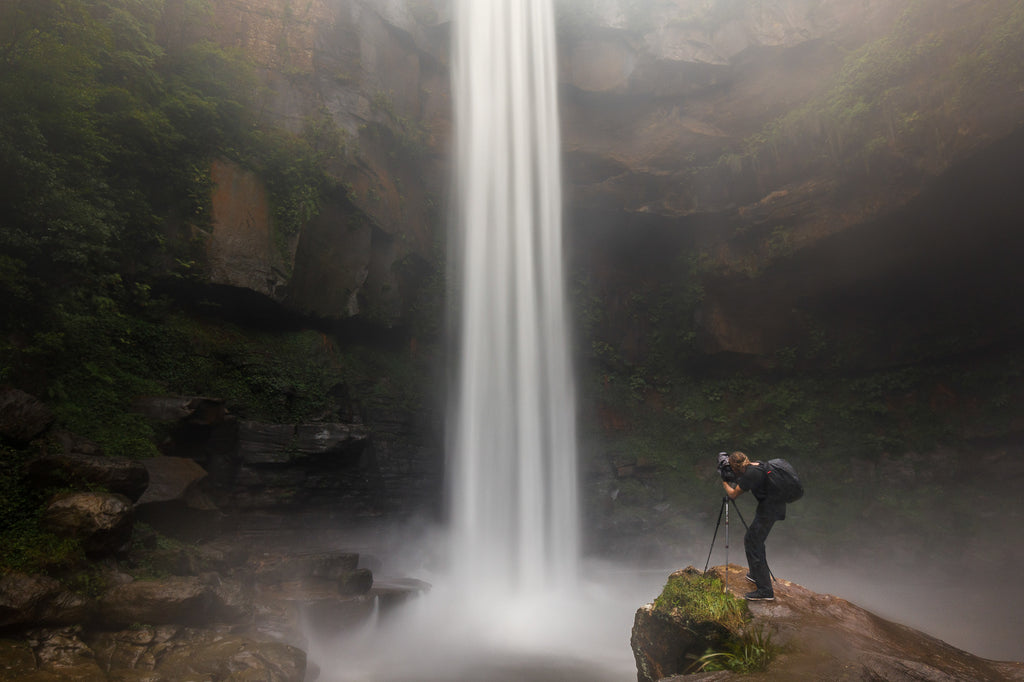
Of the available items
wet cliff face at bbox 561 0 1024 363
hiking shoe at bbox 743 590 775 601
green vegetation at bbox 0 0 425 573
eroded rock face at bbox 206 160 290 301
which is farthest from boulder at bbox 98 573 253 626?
wet cliff face at bbox 561 0 1024 363

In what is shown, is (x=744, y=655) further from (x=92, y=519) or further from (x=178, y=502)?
(x=178, y=502)

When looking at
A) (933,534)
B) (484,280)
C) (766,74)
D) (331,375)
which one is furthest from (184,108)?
(933,534)

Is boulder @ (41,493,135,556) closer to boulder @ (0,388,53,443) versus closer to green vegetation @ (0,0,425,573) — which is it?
green vegetation @ (0,0,425,573)

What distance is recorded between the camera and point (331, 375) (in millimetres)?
13227

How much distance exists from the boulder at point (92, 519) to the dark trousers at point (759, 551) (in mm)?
7662

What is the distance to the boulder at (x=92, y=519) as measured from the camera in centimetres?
629

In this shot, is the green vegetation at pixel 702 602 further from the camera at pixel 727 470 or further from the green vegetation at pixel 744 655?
the camera at pixel 727 470

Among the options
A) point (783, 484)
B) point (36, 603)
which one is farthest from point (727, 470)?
point (36, 603)

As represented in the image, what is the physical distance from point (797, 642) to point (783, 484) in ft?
5.13

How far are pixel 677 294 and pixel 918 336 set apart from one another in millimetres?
6825

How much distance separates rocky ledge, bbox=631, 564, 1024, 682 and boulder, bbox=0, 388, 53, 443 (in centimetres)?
808

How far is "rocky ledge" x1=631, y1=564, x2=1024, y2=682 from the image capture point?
449 centimetres

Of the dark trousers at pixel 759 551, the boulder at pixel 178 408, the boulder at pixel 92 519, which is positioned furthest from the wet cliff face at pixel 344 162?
the dark trousers at pixel 759 551

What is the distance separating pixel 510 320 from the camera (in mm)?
16312
